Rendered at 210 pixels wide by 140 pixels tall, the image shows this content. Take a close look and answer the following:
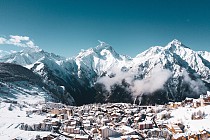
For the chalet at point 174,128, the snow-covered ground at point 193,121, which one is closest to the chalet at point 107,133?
the chalet at point 174,128

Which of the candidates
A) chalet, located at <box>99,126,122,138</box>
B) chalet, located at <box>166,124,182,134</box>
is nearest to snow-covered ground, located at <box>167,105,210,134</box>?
chalet, located at <box>166,124,182,134</box>

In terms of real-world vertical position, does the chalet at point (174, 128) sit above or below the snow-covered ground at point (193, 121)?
below

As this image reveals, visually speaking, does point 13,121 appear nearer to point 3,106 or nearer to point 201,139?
point 3,106

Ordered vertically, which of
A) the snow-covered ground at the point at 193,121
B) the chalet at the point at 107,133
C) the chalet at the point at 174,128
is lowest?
the chalet at the point at 107,133

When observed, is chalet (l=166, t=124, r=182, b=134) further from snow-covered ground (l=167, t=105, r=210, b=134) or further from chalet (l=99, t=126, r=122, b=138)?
chalet (l=99, t=126, r=122, b=138)

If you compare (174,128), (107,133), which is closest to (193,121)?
(174,128)

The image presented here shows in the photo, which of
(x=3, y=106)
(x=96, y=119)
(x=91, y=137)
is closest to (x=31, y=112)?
(x=3, y=106)

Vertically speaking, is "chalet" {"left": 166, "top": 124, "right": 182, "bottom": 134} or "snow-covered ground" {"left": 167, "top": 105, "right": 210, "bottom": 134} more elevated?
"snow-covered ground" {"left": 167, "top": 105, "right": 210, "bottom": 134}

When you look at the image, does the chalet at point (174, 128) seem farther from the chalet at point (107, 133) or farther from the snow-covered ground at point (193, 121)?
the chalet at point (107, 133)

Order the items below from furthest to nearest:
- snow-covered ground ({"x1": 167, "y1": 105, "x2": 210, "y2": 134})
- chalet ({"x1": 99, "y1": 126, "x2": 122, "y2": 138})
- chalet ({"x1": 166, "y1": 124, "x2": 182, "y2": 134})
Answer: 1. chalet ({"x1": 99, "y1": 126, "x2": 122, "y2": 138})
2. chalet ({"x1": 166, "y1": 124, "x2": 182, "y2": 134})
3. snow-covered ground ({"x1": 167, "y1": 105, "x2": 210, "y2": 134})

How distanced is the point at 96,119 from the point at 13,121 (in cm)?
2914

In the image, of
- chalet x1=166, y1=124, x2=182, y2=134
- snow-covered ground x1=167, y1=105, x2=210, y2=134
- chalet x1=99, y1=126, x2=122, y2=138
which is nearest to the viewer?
snow-covered ground x1=167, y1=105, x2=210, y2=134

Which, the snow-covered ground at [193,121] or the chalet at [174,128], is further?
the chalet at [174,128]

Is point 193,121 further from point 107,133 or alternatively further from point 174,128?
point 107,133
